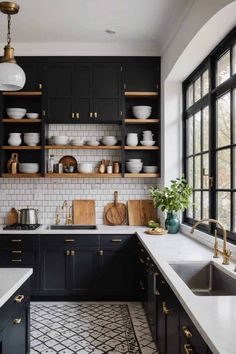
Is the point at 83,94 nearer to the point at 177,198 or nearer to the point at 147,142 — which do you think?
the point at 147,142

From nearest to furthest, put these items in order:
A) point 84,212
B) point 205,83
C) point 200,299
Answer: point 200,299 < point 205,83 < point 84,212

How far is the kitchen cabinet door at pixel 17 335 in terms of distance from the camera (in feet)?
7.29

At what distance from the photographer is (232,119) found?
10.7ft

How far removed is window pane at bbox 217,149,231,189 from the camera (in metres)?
3.41

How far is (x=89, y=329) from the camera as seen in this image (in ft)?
12.7

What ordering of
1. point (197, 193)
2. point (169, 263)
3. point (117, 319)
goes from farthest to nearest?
point (197, 193) → point (117, 319) → point (169, 263)

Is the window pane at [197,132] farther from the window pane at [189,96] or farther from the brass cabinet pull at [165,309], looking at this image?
the brass cabinet pull at [165,309]

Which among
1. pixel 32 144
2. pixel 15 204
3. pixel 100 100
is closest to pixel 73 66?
pixel 100 100

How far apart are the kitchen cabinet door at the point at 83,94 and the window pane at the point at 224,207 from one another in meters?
2.18

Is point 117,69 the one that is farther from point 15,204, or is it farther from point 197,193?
point 15,204

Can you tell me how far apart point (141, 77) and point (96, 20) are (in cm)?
113

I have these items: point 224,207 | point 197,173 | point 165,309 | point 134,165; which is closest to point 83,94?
point 134,165

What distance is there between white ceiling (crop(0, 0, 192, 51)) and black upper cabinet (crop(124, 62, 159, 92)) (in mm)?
→ 307

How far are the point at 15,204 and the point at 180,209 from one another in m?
2.33
